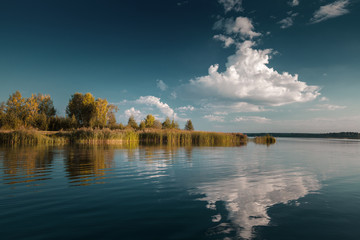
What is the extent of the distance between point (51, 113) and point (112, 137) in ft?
125

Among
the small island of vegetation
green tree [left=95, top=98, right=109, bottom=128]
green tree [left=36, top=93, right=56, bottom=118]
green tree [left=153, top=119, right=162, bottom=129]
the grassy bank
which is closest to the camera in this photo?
the grassy bank

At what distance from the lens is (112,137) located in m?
34.7

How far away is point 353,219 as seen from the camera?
4.26 metres

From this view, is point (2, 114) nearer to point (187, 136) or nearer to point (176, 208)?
point (187, 136)

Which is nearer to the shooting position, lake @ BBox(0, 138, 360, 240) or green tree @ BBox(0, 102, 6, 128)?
lake @ BBox(0, 138, 360, 240)

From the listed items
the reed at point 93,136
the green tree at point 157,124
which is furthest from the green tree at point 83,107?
the reed at point 93,136

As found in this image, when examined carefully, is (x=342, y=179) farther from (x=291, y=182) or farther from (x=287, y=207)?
(x=287, y=207)

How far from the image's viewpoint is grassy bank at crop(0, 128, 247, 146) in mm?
27891

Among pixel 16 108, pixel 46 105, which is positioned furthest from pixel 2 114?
pixel 46 105

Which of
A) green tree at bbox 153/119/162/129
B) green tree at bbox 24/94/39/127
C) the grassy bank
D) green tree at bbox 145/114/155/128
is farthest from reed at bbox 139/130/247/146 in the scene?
green tree at bbox 145/114/155/128

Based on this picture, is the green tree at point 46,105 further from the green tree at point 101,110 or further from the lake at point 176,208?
the lake at point 176,208

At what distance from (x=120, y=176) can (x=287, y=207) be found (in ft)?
20.2

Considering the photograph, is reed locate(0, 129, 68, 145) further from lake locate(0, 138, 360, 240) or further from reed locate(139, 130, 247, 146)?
lake locate(0, 138, 360, 240)

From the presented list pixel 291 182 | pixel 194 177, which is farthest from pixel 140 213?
pixel 291 182
